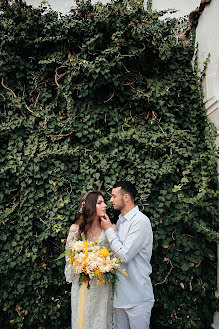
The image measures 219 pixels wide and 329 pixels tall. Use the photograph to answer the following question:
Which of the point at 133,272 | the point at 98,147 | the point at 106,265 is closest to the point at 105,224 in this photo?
the point at 106,265

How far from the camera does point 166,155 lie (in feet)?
11.6

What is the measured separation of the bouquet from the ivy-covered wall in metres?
0.90

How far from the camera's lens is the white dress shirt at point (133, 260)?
260cm

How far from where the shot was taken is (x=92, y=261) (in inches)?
95.8

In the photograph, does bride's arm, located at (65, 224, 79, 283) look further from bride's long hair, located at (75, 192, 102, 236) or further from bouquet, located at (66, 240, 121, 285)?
bouquet, located at (66, 240, 121, 285)

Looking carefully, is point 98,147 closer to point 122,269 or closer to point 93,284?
point 122,269

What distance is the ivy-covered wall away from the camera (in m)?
3.35

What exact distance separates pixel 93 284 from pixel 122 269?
A: 1.15ft

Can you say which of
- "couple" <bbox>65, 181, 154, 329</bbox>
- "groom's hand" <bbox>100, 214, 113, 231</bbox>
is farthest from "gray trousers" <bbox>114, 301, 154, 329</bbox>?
"groom's hand" <bbox>100, 214, 113, 231</bbox>

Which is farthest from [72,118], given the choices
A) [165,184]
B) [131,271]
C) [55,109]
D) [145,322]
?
[145,322]

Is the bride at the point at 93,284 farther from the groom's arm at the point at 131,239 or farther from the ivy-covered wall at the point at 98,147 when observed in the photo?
the ivy-covered wall at the point at 98,147

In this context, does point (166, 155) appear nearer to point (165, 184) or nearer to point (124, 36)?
point (165, 184)

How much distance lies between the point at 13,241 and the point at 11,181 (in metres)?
0.85

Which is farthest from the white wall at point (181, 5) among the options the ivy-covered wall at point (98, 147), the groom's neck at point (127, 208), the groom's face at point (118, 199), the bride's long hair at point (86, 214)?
the bride's long hair at point (86, 214)
